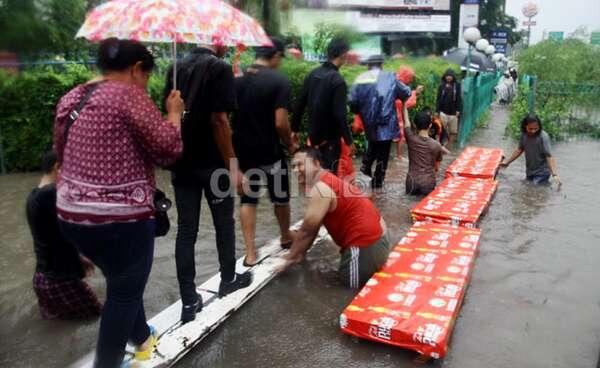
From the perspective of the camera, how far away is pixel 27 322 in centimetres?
331

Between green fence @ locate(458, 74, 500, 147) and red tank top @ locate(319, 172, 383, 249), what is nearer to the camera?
red tank top @ locate(319, 172, 383, 249)

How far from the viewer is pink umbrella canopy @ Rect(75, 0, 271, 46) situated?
2.49m

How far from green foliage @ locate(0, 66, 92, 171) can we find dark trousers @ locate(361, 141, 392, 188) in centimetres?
442

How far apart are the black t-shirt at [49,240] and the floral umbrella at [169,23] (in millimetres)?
994

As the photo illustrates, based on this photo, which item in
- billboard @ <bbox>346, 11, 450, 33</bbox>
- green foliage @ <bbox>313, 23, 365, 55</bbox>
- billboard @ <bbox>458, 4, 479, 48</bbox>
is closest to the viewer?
green foliage @ <bbox>313, 23, 365, 55</bbox>

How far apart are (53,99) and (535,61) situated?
12.1m

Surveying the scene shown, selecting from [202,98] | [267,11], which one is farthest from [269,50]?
[267,11]

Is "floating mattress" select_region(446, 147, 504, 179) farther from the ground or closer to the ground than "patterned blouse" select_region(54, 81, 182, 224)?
closer to the ground

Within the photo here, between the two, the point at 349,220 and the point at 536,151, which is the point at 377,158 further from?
the point at 349,220

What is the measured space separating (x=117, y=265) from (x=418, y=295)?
1934 millimetres

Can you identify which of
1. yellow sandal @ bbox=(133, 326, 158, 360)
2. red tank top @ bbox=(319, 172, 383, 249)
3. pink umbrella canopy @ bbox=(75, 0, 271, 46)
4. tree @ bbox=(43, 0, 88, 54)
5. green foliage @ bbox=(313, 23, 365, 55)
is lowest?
yellow sandal @ bbox=(133, 326, 158, 360)

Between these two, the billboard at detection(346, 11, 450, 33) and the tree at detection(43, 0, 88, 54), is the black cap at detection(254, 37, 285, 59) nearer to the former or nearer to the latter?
the tree at detection(43, 0, 88, 54)

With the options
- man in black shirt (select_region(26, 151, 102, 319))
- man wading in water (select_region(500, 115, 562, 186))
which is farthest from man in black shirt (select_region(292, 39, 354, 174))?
man wading in water (select_region(500, 115, 562, 186))

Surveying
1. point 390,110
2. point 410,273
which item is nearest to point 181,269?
point 410,273
